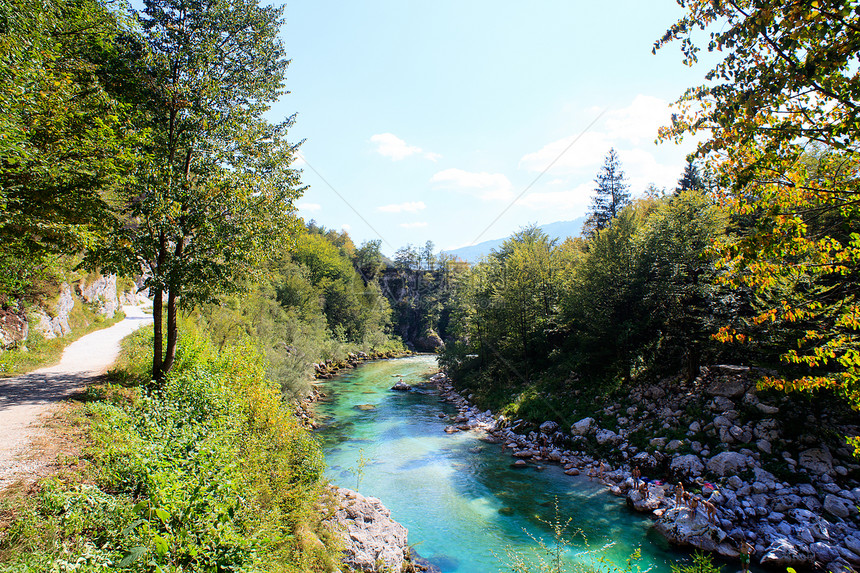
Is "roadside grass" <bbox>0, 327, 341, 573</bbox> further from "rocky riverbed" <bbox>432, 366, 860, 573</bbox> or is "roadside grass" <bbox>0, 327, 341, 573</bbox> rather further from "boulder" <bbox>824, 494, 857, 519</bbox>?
"boulder" <bbox>824, 494, 857, 519</bbox>

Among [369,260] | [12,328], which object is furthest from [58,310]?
[369,260]

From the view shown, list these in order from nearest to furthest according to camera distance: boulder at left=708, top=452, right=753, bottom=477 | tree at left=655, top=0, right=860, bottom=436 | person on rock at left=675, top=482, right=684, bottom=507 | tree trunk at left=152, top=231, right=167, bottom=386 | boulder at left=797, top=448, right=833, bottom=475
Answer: tree at left=655, top=0, right=860, bottom=436, tree trunk at left=152, top=231, right=167, bottom=386, boulder at left=797, top=448, right=833, bottom=475, person on rock at left=675, top=482, right=684, bottom=507, boulder at left=708, top=452, right=753, bottom=477

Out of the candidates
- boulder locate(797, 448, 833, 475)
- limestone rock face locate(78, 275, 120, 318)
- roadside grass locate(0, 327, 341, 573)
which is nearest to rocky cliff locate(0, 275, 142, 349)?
limestone rock face locate(78, 275, 120, 318)

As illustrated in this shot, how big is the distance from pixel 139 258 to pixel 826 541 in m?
17.8

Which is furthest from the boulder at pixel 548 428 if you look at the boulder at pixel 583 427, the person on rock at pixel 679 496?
the person on rock at pixel 679 496

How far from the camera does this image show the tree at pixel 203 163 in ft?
31.2

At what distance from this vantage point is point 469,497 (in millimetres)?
13070

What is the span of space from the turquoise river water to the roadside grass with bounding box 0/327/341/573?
353 cm

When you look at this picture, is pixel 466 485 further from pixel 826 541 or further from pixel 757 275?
pixel 757 275

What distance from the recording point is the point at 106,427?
240 inches

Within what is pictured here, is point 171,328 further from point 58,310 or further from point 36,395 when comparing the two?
point 58,310

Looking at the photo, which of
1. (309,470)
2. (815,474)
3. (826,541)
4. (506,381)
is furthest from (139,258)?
(506,381)

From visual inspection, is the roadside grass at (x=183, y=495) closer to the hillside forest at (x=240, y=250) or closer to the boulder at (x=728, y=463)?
the hillside forest at (x=240, y=250)

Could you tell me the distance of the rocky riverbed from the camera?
969 centimetres
